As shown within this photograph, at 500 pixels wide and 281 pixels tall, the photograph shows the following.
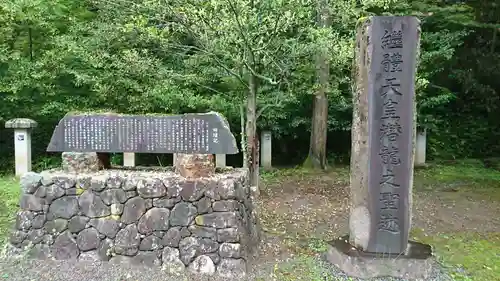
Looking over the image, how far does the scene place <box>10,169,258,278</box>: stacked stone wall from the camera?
179 inches

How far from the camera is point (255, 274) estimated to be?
455 cm

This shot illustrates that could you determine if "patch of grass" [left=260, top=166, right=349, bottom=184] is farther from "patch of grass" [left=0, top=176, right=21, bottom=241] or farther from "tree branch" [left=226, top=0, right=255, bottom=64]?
"patch of grass" [left=0, top=176, right=21, bottom=241]

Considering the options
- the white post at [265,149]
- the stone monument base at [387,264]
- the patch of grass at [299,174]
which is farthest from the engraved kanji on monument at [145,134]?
the white post at [265,149]

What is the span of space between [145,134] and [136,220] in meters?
0.96

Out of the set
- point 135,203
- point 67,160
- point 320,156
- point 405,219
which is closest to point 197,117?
point 135,203

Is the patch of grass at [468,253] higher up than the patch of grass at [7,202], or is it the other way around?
the patch of grass at [7,202]

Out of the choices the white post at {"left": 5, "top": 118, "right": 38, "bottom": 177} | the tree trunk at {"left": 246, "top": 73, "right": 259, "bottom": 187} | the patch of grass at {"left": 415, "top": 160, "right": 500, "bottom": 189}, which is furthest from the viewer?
the patch of grass at {"left": 415, "top": 160, "right": 500, "bottom": 189}

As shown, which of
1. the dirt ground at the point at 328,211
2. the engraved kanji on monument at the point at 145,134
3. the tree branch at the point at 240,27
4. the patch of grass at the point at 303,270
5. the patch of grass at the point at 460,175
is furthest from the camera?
the patch of grass at the point at 460,175

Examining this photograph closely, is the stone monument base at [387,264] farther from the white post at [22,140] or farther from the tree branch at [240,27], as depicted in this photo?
the white post at [22,140]

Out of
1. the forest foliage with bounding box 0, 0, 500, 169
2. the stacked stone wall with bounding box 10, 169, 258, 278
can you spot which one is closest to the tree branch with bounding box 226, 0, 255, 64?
the forest foliage with bounding box 0, 0, 500, 169

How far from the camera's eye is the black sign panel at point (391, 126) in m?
4.32

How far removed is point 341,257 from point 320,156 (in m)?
6.09

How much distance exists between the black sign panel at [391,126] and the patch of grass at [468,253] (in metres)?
0.81

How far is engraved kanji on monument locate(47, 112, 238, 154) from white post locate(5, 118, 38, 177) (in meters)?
5.46
